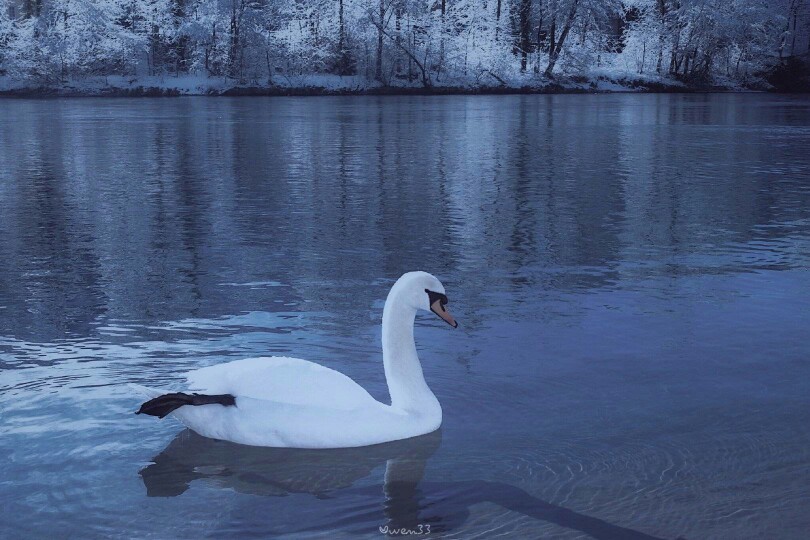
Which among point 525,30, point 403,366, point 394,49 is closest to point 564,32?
point 525,30

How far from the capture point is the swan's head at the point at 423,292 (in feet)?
20.7

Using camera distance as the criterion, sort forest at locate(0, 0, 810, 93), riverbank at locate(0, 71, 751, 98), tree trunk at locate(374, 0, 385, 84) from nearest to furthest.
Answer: riverbank at locate(0, 71, 751, 98), tree trunk at locate(374, 0, 385, 84), forest at locate(0, 0, 810, 93)

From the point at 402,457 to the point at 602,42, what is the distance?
8383 centimetres

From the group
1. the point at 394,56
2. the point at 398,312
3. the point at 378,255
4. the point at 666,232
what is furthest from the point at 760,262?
the point at 394,56

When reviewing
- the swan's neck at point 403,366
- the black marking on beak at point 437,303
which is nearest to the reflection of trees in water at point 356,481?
the swan's neck at point 403,366

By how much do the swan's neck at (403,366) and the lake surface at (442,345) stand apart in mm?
235

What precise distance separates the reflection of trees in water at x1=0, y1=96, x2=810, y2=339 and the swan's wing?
9.35 feet

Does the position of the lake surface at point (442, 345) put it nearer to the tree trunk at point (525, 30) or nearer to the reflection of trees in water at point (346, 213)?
the reflection of trees in water at point (346, 213)

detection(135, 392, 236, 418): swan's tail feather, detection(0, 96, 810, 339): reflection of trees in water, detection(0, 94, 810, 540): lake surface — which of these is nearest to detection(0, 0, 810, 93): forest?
detection(0, 96, 810, 339): reflection of trees in water

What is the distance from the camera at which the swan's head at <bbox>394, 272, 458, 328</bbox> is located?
20.7 feet

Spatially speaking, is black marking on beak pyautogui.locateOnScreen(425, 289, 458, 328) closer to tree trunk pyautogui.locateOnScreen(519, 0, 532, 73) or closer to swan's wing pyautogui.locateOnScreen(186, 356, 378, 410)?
swan's wing pyautogui.locateOnScreen(186, 356, 378, 410)

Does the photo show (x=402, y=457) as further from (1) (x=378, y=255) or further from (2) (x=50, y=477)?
(1) (x=378, y=255)

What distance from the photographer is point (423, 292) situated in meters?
6.30

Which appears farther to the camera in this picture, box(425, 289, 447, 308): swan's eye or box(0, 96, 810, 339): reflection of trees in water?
box(0, 96, 810, 339): reflection of trees in water
